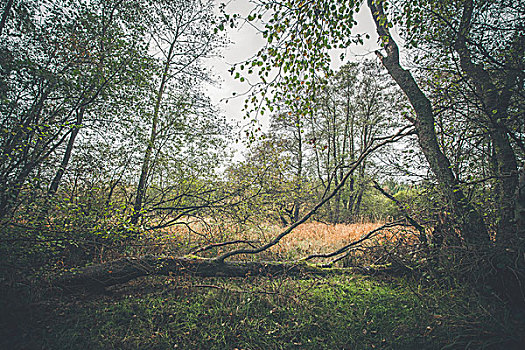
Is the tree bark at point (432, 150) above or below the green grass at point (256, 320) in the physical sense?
above

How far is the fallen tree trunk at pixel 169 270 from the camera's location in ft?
14.3

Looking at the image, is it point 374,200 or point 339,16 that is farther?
point 374,200

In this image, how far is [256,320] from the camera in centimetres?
360

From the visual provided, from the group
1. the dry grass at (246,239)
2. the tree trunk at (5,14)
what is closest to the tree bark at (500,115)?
the dry grass at (246,239)

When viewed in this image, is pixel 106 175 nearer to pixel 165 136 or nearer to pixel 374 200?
pixel 165 136

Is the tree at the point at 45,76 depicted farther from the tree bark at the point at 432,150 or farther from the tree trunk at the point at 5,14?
the tree bark at the point at 432,150

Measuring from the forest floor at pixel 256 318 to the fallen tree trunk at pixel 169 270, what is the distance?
25cm

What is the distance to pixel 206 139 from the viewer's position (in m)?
7.15

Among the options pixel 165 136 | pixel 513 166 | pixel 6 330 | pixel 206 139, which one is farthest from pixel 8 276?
pixel 513 166

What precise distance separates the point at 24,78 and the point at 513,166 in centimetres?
836

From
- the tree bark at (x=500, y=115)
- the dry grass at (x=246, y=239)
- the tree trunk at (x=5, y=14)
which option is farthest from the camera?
the dry grass at (x=246, y=239)

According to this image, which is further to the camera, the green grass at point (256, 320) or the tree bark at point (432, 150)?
the tree bark at point (432, 150)

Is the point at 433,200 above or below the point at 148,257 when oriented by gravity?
above

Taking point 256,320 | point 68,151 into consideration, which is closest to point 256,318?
point 256,320
